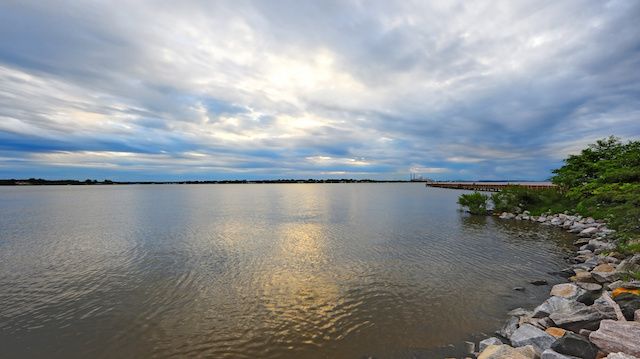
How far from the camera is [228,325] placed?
11586 millimetres

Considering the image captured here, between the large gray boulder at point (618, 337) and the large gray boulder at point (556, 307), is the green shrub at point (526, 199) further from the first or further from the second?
the large gray boulder at point (618, 337)

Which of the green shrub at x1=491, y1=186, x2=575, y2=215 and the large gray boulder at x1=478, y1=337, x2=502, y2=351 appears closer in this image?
the large gray boulder at x1=478, y1=337, x2=502, y2=351

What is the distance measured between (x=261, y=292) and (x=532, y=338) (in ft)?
35.8

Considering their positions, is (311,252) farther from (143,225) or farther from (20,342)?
(143,225)

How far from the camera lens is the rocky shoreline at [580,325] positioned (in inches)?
299

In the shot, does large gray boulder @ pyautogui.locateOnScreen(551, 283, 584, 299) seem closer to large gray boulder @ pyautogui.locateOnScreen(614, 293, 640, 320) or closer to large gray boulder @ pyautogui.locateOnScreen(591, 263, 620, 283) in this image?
large gray boulder @ pyautogui.locateOnScreen(614, 293, 640, 320)

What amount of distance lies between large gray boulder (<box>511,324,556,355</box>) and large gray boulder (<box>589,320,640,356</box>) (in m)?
1.00

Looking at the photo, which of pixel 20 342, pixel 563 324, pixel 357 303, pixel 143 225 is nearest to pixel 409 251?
pixel 357 303

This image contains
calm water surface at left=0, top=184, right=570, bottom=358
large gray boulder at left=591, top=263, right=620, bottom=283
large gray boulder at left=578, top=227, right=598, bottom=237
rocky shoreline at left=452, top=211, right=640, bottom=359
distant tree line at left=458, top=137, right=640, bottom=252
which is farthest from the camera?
large gray boulder at left=578, top=227, right=598, bottom=237

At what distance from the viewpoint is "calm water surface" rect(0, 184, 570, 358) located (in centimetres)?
1035

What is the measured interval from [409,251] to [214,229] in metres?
21.5

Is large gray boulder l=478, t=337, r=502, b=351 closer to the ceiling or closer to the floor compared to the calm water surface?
closer to the ceiling

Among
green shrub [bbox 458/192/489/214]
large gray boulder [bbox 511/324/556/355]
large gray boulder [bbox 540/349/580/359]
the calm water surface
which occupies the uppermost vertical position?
green shrub [bbox 458/192/489/214]

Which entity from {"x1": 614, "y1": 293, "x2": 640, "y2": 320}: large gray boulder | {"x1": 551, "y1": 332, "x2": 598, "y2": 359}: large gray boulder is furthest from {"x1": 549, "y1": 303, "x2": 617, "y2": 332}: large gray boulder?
{"x1": 551, "y1": 332, "x2": 598, "y2": 359}: large gray boulder
